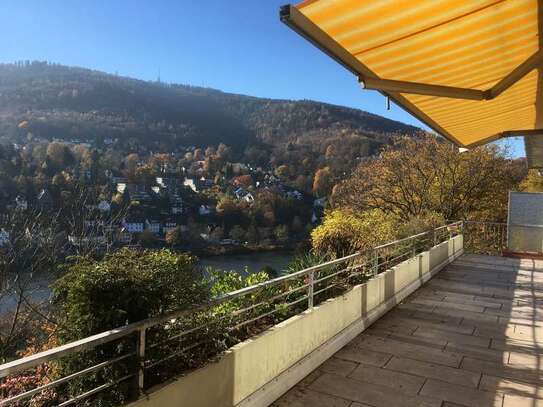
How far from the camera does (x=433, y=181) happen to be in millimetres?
22625

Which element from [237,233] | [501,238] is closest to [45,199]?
[237,233]

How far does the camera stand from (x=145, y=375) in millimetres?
2896

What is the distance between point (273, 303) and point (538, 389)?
2.70 meters

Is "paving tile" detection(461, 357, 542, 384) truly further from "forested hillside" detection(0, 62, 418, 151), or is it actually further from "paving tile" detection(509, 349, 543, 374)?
"forested hillside" detection(0, 62, 418, 151)

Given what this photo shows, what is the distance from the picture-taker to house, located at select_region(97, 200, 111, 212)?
20.6 metres

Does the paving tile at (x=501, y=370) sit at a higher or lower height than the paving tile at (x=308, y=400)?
higher

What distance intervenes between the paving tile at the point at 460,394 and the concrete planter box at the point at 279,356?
3.67 ft

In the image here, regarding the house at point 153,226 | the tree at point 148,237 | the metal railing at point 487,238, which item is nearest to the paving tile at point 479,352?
the metal railing at point 487,238

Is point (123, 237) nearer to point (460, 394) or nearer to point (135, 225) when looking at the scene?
point (135, 225)

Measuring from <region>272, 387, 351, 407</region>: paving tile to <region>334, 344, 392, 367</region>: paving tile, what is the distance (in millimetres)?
974

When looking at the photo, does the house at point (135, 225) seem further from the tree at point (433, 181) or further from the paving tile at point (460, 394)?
the paving tile at point (460, 394)

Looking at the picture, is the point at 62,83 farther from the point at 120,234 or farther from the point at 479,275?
the point at 479,275

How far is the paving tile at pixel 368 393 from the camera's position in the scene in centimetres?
414

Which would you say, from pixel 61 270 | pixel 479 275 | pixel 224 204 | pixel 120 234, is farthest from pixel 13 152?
pixel 61 270
